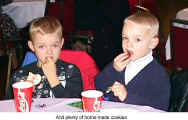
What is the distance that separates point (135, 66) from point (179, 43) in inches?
69.7

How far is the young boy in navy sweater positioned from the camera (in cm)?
207

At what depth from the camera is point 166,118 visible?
40.2 inches

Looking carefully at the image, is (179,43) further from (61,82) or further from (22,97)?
(22,97)

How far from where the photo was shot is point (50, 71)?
2.24 m

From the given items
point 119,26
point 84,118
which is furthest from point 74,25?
point 84,118

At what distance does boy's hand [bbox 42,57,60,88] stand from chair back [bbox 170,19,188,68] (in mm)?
1770

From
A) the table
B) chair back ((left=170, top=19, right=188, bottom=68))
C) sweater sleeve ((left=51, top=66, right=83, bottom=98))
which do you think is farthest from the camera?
chair back ((left=170, top=19, right=188, bottom=68))

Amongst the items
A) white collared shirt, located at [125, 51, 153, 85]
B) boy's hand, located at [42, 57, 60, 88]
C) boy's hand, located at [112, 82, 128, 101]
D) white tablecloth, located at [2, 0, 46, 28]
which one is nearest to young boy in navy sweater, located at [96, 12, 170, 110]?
white collared shirt, located at [125, 51, 153, 85]

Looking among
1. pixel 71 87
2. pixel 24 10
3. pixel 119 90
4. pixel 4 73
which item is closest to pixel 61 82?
pixel 71 87

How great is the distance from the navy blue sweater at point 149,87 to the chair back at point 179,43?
160cm


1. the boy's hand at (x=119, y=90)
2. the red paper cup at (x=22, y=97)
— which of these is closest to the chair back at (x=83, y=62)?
the boy's hand at (x=119, y=90)

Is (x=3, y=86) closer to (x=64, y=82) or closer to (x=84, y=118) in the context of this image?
(x=64, y=82)

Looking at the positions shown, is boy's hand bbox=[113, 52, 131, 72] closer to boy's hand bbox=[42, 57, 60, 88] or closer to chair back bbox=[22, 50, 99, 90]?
boy's hand bbox=[42, 57, 60, 88]

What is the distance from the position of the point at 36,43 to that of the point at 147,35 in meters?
0.65
